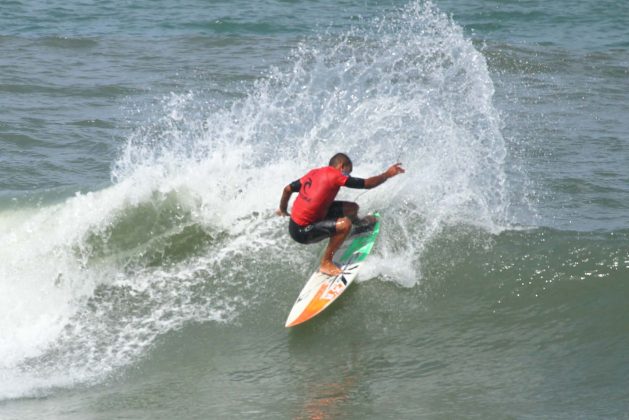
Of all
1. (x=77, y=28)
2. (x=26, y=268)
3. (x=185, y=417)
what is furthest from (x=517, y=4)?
(x=185, y=417)

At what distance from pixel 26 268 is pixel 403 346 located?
4.25 m

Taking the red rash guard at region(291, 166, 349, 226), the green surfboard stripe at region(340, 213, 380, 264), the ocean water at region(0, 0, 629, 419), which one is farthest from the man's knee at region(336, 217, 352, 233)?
the ocean water at region(0, 0, 629, 419)

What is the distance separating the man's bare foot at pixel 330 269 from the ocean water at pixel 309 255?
307 mm

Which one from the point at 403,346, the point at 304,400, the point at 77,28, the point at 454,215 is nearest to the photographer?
the point at 304,400

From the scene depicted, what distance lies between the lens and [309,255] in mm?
10492

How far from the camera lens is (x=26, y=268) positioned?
10.2m

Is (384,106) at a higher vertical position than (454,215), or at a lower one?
higher

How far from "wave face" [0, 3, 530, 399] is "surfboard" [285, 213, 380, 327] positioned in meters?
0.29

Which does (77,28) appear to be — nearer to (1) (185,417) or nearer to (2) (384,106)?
(2) (384,106)

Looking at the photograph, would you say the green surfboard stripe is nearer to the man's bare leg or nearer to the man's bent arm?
the man's bare leg

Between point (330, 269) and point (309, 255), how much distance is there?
3.12ft

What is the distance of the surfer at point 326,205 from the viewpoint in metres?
9.07

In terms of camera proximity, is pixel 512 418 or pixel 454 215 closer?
pixel 512 418

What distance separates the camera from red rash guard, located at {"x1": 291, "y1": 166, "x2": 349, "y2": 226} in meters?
9.07
